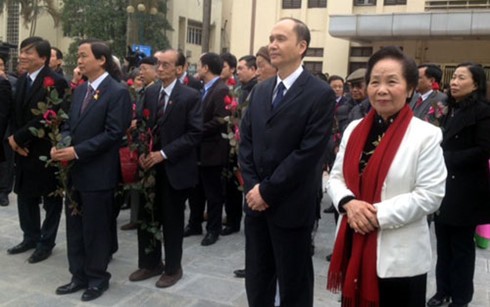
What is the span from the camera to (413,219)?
2.23 meters

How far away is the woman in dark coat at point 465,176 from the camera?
3467mm

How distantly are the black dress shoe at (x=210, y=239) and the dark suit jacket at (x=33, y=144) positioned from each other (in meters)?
1.51

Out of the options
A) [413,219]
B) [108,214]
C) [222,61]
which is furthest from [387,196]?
[222,61]

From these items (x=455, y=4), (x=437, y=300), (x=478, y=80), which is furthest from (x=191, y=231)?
(x=455, y=4)

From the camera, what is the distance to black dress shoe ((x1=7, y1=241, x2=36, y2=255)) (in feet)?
14.9

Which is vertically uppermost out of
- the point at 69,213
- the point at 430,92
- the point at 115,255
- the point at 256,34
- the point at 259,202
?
the point at 256,34

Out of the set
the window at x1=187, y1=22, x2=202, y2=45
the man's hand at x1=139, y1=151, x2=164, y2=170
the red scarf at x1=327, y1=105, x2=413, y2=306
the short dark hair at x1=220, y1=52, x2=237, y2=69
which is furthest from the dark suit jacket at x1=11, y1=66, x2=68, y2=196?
the window at x1=187, y1=22, x2=202, y2=45

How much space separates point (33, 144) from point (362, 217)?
3145 mm

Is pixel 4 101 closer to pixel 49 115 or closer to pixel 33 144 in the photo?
pixel 33 144

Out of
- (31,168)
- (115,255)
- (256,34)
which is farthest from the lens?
(256,34)

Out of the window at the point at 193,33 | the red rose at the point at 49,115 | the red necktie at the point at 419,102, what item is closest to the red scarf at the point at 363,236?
the red rose at the point at 49,115

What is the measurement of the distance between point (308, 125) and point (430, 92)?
2.54 m

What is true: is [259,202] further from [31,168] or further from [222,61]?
[222,61]

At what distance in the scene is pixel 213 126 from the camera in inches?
203
